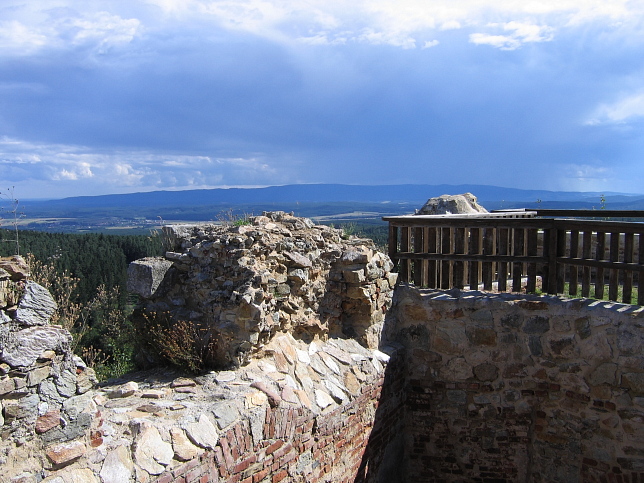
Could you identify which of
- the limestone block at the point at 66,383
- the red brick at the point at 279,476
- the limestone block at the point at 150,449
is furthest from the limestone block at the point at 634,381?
the limestone block at the point at 66,383

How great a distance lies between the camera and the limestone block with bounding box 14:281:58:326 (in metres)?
3.92

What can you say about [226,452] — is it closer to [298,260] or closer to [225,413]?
[225,413]

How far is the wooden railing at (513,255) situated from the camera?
6566 mm

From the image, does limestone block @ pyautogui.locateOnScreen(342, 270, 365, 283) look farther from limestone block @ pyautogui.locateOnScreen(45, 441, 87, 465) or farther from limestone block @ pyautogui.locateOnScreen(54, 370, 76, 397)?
limestone block @ pyautogui.locateOnScreen(45, 441, 87, 465)

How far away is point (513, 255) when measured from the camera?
7145 millimetres

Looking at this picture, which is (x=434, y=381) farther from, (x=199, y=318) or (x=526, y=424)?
(x=199, y=318)

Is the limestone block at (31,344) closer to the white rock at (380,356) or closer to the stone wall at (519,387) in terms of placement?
the white rock at (380,356)

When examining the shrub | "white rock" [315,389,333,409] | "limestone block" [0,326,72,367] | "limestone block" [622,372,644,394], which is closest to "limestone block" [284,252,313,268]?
the shrub

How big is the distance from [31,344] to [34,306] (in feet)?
1.06

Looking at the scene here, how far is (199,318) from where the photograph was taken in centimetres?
599

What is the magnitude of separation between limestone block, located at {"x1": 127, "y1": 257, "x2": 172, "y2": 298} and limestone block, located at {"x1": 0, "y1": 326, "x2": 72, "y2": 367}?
2147 mm

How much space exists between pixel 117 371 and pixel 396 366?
258 inches

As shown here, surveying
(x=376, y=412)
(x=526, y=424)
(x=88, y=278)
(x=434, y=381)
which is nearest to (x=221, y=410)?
(x=376, y=412)

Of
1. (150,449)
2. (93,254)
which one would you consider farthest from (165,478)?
(93,254)
